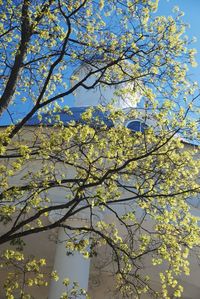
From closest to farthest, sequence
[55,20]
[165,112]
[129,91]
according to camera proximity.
Answer: [165,112] < [55,20] < [129,91]

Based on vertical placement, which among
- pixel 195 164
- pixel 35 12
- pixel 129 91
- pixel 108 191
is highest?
pixel 35 12

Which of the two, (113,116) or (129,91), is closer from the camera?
(113,116)

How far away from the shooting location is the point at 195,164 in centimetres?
721

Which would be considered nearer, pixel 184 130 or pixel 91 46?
pixel 184 130

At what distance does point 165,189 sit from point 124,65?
2248 mm

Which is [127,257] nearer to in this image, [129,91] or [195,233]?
[195,233]

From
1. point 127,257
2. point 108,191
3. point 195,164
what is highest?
point 195,164

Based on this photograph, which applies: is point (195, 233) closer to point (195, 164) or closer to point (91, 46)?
point (195, 164)

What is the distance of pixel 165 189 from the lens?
276 inches

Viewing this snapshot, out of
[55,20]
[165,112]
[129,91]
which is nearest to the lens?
[165,112]

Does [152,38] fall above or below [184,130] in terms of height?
above

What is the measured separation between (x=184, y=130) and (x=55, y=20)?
2595 millimetres

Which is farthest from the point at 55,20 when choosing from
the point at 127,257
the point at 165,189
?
the point at 127,257

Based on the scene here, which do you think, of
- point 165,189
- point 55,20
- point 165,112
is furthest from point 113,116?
point 55,20
